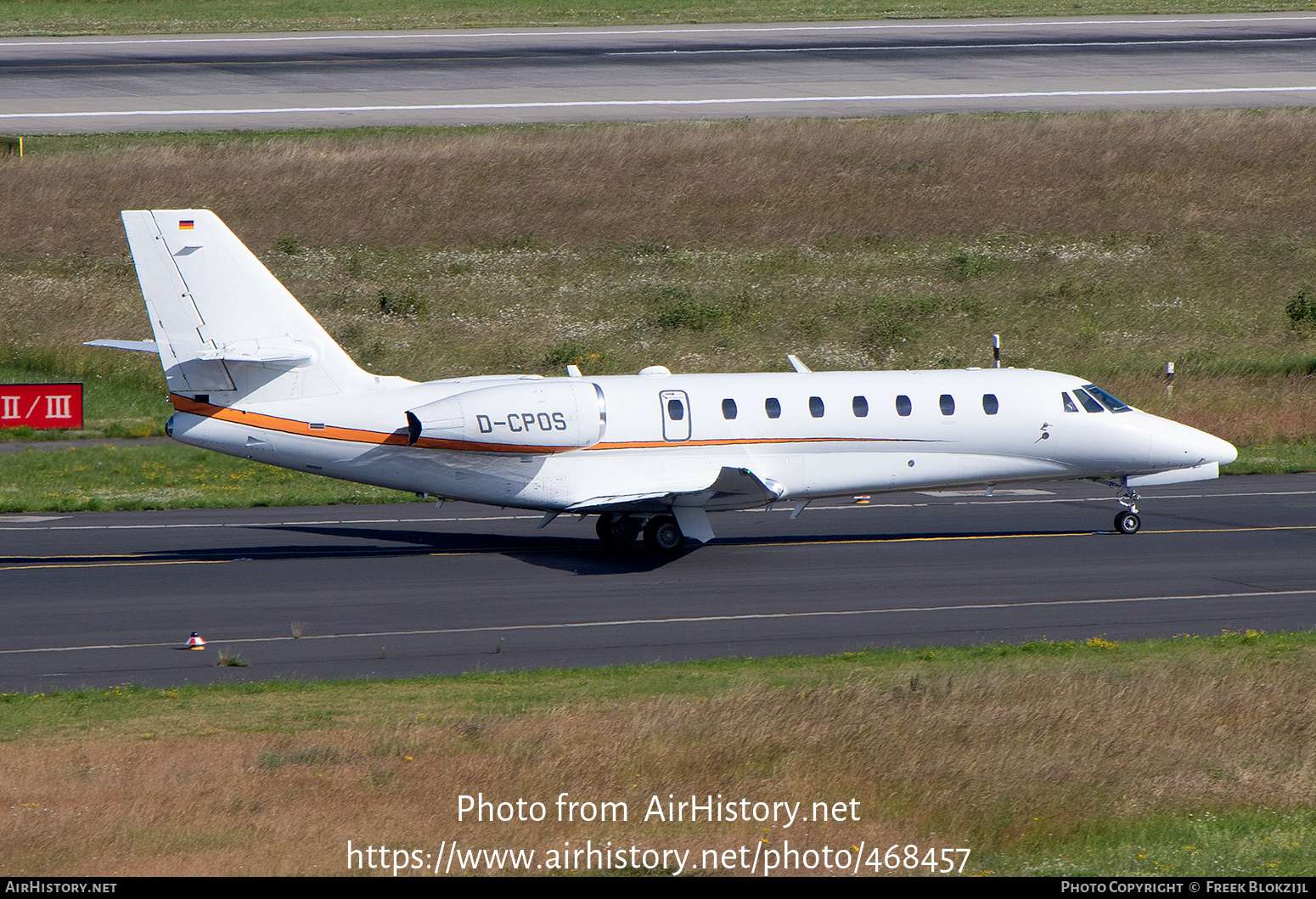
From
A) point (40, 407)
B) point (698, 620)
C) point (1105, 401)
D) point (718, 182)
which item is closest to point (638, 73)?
A: point (718, 182)

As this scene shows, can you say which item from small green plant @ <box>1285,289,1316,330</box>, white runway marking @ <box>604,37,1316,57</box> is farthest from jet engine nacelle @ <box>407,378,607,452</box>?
white runway marking @ <box>604,37,1316,57</box>

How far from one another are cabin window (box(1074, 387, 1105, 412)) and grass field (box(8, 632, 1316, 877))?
8.99m

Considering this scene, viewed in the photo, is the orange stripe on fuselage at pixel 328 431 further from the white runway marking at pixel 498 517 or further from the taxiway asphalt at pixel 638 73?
the taxiway asphalt at pixel 638 73

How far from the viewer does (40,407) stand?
1468 inches

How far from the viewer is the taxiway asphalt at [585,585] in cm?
1898

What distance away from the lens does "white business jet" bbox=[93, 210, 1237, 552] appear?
74.8 feet

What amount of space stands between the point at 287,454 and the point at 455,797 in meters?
12.2

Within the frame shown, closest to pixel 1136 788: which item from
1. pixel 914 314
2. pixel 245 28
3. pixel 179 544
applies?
pixel 179 544

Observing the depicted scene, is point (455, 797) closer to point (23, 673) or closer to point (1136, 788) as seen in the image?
point (1136, 788)

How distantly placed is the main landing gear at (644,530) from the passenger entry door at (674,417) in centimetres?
152

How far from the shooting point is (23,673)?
17594 mm

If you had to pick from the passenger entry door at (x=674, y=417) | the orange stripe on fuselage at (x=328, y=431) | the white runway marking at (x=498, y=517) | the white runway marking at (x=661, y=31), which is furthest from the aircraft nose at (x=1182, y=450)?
the white runway marking at (x=661, y=31)

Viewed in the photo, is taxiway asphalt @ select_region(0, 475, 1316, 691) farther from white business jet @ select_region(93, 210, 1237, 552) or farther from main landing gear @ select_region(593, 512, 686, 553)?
white business jet @ select_region(93, 210, 1237, 552)

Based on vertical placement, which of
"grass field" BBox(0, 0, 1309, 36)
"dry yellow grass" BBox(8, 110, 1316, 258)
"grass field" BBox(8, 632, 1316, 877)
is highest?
"grass field" BBox(0, 0, 1309, 36)
